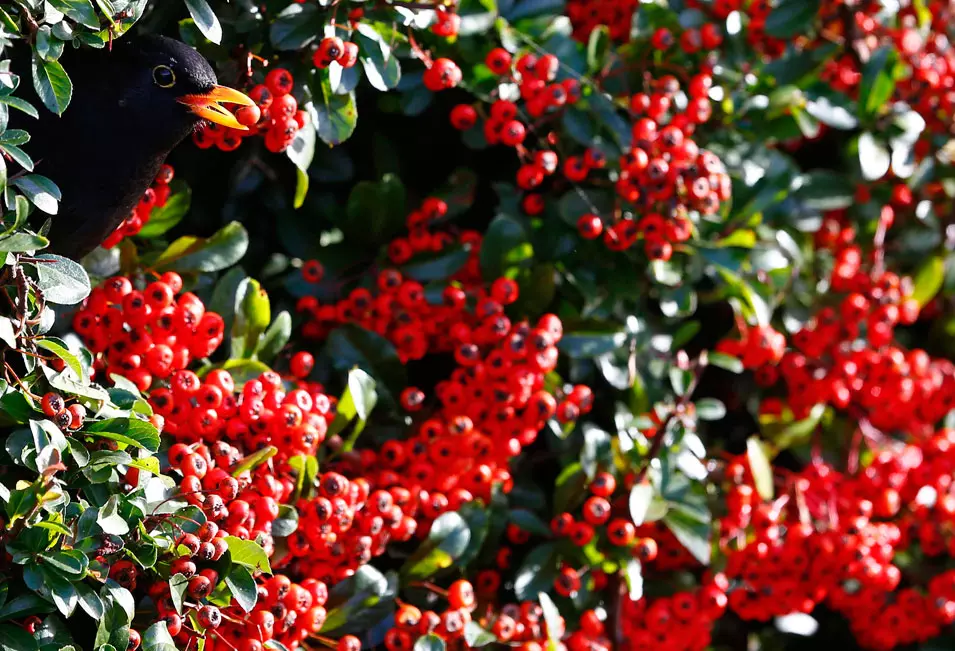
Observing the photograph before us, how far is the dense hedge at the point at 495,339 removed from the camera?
54.6 inches

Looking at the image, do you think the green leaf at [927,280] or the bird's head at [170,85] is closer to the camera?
the bird's head at [170,85]

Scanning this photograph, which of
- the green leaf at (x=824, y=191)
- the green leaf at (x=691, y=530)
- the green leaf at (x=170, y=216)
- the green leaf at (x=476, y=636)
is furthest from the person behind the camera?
the green leaf at (x=824, y=191)

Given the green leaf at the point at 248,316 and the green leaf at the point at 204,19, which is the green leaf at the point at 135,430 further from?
the green leaf at the point at 204,19

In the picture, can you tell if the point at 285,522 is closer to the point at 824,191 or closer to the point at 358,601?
the point at 358,601

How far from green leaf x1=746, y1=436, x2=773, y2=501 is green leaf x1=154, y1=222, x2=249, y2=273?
37.8 inches

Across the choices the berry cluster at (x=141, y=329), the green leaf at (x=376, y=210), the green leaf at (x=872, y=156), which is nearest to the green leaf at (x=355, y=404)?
the berry cluster at (x=141, y=329)

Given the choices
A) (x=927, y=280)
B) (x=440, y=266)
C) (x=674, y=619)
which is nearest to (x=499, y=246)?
(x=440, y=266)

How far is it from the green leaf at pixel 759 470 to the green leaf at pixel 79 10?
4.28 ft

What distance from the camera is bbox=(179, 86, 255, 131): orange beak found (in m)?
1.55

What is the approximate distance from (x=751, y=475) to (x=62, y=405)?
125cm

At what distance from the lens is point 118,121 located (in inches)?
61.4

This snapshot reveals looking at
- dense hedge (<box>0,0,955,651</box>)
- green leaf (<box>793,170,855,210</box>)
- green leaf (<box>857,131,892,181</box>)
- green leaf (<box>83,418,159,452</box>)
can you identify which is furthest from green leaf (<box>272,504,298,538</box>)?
green leaf (<box>857,131,892,181</box>)

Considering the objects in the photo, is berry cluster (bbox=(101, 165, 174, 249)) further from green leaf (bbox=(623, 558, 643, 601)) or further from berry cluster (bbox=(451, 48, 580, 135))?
green leaf (bbox=(623, 558, 643, 601))

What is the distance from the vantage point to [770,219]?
225cm
